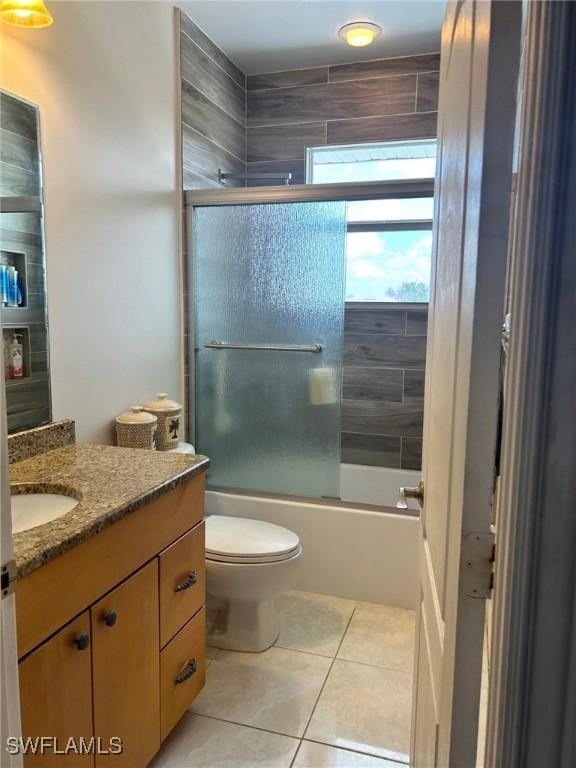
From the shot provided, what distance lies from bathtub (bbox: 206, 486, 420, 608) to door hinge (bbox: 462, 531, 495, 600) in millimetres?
1824

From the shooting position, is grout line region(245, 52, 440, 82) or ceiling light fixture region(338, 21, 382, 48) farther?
grout line region(245, 52, 440, 82)

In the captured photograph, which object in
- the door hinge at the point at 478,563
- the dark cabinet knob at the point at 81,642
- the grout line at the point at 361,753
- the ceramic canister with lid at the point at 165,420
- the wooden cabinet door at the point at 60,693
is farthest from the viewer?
the ceramic canister with lid at the point at 165,420

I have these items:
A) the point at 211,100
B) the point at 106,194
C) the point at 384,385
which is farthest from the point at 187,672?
the point at 211,100

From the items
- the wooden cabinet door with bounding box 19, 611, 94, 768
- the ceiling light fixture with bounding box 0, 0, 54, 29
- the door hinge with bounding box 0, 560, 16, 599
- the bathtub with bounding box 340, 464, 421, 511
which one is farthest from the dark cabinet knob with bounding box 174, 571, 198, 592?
the ceiling light fixture with bounding box 0, 0, 54, 29

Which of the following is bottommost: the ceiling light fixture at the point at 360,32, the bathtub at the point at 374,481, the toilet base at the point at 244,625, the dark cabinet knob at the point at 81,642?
the toilet base at the point at 244,625

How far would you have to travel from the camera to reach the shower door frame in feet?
7.90

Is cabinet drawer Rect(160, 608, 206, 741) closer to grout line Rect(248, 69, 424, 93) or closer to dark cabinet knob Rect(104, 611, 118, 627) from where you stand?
dark cabinet knob Rect(104, 611, 118, 627)

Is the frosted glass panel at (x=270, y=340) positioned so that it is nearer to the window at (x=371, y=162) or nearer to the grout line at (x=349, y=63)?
the window at (x=371, y=162)

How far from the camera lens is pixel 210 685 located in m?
1.97

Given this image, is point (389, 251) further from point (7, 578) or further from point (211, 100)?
point (7, 578)

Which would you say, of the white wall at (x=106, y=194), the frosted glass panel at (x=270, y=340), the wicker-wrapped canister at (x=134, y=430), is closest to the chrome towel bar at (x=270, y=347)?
the frosted glass panel at (x=270, y=340)

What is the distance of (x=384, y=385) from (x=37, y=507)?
2295mm

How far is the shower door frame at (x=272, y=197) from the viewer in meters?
2.41

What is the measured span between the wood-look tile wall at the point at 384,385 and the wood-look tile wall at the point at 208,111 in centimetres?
114
